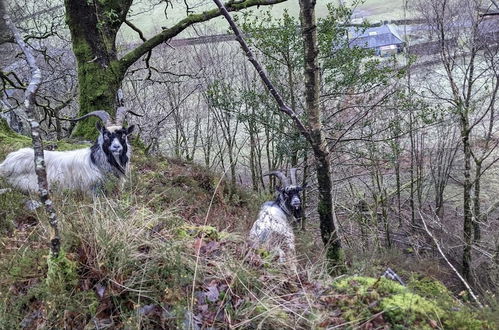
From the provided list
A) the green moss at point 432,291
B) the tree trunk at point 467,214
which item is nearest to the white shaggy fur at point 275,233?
the green moss at point 432,291

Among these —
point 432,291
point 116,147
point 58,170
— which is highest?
point 116,147

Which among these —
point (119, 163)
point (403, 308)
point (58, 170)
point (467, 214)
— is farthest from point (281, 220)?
point (467, 214)

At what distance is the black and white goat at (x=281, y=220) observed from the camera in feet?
15.0

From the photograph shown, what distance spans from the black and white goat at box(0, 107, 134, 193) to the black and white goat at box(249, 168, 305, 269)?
2.13 metres

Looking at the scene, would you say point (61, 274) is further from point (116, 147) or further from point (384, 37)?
point (384, 37)

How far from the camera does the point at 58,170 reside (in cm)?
630

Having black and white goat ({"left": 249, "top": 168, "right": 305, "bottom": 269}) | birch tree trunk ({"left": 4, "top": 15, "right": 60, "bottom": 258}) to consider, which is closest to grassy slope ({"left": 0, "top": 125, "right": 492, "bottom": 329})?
birch tree trunk ({"left": 4, "top": 15, "right": 60, "bottom": 258})

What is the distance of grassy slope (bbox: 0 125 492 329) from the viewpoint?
9.12 feet

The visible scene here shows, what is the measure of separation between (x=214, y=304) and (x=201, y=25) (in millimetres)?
16180

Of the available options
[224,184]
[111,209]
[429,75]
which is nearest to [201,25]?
[429,75]

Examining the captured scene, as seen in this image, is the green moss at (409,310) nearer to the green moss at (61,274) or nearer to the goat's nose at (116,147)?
the green moss at (61,274)

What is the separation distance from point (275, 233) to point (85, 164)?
297 centimetres

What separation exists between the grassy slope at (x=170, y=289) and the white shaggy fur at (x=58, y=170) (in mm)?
2674

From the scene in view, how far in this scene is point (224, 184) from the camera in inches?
391
